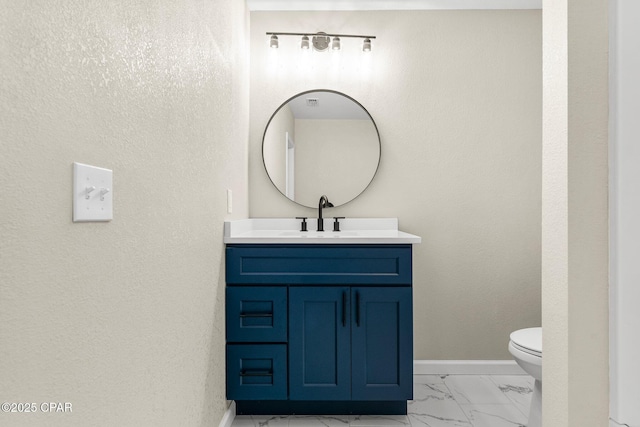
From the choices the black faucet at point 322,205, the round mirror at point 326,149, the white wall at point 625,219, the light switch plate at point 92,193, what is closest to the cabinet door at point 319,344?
the black faucet at point 322,205

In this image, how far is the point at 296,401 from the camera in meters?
2.04

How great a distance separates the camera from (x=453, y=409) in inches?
83.9

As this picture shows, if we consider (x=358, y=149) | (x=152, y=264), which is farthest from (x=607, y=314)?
(x=358, y=149)

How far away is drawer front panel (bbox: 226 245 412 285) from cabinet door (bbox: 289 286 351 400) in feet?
0.23

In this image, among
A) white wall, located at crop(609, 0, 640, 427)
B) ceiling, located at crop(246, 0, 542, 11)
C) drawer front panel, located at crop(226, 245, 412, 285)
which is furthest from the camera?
ceiling, located at crop(246, 0, 542, 11)

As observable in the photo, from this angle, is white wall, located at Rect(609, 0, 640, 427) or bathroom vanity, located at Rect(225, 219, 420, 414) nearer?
white wall, located at Rect(609, 0, 640, 427)

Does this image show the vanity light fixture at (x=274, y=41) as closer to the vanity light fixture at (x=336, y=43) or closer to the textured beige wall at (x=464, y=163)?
the vanity light fixture at (x=336, y=43)

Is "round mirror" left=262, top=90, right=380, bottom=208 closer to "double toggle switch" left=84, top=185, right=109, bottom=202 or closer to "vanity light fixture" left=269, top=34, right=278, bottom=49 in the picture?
"vanity light fixture" left=269, top=34, right=278, bottom=49

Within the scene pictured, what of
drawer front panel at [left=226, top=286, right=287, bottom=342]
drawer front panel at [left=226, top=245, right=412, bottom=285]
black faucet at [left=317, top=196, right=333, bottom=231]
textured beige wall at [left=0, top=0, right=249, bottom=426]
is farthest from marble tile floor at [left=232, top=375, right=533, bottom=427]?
black faucet at [left=317, top=196, right=333, bottom=231]

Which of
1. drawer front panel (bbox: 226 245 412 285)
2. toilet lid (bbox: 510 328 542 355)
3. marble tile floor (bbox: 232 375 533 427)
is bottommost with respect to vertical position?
marble tile floor (bbox: 232 375 533 427)

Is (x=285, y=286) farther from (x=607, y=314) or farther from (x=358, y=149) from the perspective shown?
(x=607, y=314)

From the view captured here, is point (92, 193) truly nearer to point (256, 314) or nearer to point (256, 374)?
point (256, 314)

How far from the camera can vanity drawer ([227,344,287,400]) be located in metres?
1.95

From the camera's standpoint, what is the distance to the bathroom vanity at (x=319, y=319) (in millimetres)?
1952
